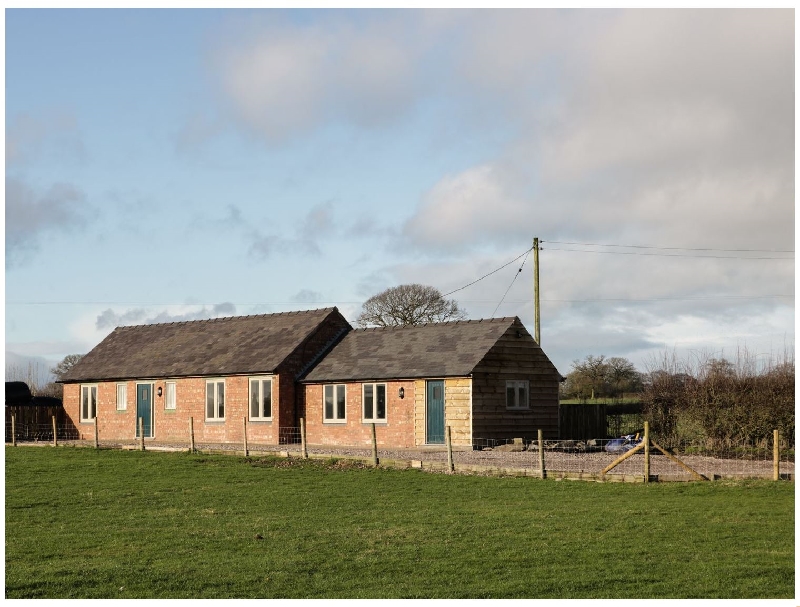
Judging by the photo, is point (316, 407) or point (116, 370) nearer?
point (316, 407)

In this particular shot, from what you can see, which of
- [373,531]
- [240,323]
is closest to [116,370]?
[240,323]

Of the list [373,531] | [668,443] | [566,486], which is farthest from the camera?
[668,443]

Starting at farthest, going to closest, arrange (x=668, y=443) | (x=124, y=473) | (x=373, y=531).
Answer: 1. (x=668, y=443)
2. (x=124, y=473)
3. (x=373, y=531)

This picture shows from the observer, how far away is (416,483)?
78.2ft

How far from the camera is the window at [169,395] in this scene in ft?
138

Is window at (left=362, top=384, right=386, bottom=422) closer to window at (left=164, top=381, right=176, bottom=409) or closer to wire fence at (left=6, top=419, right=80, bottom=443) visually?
window at (left=164, top=381, right=176, bottom=409)

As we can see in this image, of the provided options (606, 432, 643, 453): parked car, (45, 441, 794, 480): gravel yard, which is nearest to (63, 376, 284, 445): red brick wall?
(45, 441, 794, 480): gravel yard

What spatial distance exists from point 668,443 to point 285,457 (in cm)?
1266

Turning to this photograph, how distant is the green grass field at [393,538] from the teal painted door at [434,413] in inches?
362

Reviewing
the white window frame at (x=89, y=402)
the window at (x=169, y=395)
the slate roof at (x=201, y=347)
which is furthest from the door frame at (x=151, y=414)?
the white window frame at (x=89, y=402)

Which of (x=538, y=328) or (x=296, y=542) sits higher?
(x=538, y=328)

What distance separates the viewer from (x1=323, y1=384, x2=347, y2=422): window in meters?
37.9

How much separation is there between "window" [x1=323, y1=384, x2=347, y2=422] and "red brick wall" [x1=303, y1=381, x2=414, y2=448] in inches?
8.1
